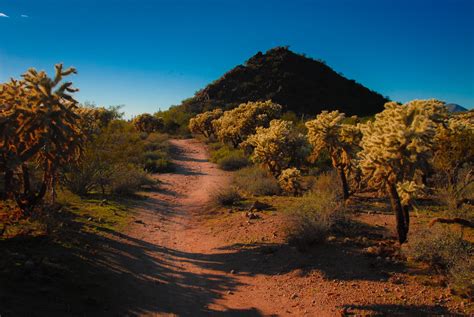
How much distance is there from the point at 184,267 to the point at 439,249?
5.93 metres

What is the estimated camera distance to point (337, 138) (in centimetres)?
1214

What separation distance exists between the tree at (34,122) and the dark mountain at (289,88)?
167 ft

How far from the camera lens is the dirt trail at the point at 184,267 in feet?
21.8

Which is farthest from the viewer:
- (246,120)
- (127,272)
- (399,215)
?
(246,120)

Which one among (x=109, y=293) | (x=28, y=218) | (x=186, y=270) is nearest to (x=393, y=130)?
(x=186, y=270)

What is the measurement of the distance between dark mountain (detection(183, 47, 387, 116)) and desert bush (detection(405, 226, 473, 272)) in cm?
5078

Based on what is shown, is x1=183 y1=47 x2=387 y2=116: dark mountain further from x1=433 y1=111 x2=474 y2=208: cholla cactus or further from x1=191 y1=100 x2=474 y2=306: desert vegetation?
x1=433 y1=111 x2=474 y2=208: cholla cactus

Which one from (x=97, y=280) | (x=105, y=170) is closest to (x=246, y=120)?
(x=105, y=170)

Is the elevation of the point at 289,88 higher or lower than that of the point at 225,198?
higher

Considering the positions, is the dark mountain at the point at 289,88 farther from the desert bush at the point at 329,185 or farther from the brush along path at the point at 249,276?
the brush along path at the point at 249,276

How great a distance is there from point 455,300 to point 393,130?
357 cm

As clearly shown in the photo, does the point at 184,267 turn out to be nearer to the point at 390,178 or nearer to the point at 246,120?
the point at 390,178

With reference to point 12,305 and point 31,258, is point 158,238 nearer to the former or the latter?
point 31,258

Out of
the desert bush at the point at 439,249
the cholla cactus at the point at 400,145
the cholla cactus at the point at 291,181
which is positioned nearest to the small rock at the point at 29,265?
the cholla cactus at the point at 400,145
